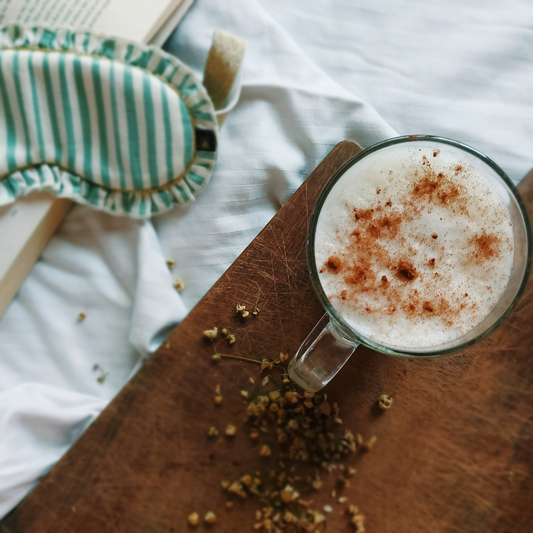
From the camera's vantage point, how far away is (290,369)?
595mm

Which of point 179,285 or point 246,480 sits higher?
point 179,285

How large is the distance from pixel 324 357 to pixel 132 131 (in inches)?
16.6

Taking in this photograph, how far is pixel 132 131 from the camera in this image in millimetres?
665

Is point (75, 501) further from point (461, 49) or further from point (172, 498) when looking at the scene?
point (461, 49)

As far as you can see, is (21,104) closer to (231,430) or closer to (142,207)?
Result: (142,207)

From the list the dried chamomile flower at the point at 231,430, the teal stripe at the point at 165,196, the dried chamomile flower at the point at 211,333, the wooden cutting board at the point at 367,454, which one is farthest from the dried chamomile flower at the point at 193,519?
the teal stripe at the point at 165,196

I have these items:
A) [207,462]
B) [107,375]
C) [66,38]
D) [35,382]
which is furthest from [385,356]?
[66,38]

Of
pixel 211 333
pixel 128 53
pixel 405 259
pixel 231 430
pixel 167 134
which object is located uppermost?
pixel 128 53

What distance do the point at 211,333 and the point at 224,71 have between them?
1.28 feet

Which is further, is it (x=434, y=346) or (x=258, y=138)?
(x=258, y=138)

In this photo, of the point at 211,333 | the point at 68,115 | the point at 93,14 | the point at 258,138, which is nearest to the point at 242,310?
the point at 211,333

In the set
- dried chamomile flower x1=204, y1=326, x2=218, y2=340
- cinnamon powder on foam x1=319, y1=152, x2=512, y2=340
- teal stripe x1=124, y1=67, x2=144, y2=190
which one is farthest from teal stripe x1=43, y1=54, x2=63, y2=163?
cinnamon powder on foam x1=319, y1=152, x2=512, y2=340

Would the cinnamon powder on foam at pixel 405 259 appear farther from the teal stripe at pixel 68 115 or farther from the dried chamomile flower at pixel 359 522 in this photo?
the teal stripe at pixel 68 115

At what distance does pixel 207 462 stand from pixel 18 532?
271mm
